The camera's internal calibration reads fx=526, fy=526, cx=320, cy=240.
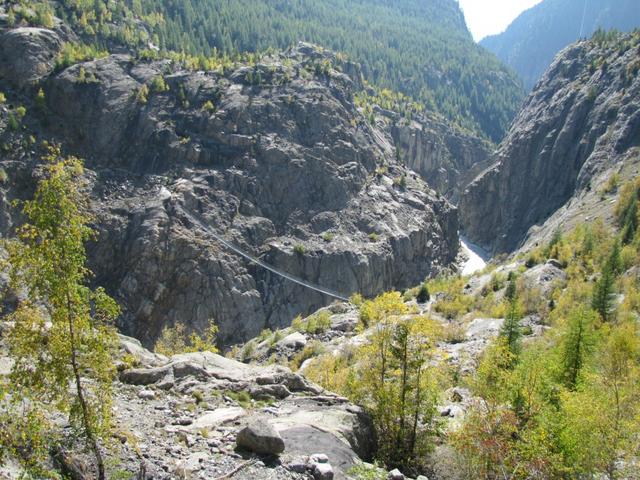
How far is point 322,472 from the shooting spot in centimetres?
1703

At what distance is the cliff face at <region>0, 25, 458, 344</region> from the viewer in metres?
89.4

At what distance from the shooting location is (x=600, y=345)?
115 ft

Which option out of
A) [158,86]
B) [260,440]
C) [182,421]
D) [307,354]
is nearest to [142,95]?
[158,86]

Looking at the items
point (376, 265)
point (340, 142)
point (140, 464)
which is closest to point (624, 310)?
point (140, 464)

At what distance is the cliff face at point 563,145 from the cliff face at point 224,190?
34.8 meters

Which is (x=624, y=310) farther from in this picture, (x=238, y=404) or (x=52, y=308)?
(x=52, y=308)

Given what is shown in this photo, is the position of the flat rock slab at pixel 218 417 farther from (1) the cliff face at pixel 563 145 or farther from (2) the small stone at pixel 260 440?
(1) the cliff face at pixel 563 145

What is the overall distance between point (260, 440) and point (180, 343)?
40.8 metres

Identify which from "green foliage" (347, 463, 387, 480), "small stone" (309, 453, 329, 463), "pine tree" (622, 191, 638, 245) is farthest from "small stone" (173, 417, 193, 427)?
"pine tree" (622, 191, 638, 245)

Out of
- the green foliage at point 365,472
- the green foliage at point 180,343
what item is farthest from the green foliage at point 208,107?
the green foliage at point 365,472

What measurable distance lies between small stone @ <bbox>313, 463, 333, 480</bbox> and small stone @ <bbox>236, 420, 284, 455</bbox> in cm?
132

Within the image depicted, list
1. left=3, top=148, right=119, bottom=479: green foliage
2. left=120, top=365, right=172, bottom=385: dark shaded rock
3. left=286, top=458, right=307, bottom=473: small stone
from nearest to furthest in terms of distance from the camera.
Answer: left=3, top=148, right=119, bottom=479: green foliage < left=286, top=458, right=307, bottom=473: small stone < left=120, top=365, right=172, bottom=385: dark shaded rock

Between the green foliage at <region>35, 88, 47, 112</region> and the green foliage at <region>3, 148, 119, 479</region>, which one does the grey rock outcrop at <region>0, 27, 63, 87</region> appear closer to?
the green foliage at <region>35, 88, 47, 112</region>

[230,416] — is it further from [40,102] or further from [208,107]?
[40,102]
